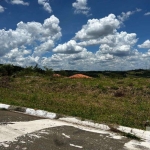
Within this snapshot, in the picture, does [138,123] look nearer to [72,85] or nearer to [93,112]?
[93,112]

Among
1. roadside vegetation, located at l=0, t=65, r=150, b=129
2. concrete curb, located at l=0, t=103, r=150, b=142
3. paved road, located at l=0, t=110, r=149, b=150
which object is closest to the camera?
paved road, located at l=0, t=110, r=149, b=150

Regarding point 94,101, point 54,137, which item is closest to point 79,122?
point 54,137

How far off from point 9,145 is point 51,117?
2.48 metres

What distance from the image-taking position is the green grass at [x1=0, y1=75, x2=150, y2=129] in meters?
6.44

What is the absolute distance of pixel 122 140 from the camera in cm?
465

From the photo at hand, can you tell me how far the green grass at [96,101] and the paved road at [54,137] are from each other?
3.15ft

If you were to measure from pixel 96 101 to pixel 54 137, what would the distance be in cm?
443

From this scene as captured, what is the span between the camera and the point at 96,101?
347 inches

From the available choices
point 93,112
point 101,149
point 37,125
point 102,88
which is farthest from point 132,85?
point 101,149

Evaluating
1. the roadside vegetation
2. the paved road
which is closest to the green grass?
the roadside vegetation

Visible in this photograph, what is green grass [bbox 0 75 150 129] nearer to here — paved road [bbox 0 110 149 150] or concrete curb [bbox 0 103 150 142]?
concrete curb [bbox 0 103 150 142]

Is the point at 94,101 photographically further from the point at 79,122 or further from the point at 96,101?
the point at 79,122

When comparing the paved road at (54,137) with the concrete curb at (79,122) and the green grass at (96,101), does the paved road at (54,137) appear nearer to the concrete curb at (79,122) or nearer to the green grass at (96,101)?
the concrete curb at (79,122)

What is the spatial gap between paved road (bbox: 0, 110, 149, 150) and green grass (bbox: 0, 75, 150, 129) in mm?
961
